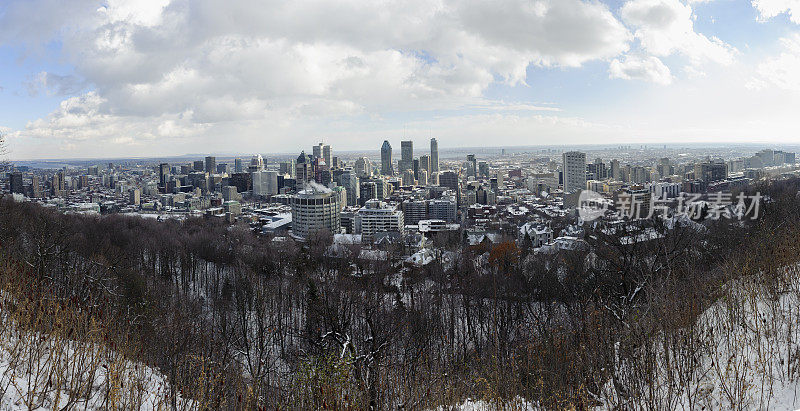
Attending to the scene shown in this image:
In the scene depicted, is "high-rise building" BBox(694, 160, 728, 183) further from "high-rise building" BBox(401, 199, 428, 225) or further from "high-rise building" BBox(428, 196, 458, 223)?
"high-rise building" BBox(401, 199, 428, 225)

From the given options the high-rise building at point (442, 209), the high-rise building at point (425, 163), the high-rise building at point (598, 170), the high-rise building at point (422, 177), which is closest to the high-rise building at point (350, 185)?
the high-rise building at point (442, 209)

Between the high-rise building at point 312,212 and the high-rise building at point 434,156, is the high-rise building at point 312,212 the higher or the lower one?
the lower one

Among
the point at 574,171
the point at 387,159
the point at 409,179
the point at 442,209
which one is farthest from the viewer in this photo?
the point at 387,159

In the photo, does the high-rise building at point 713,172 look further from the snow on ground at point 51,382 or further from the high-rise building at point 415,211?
the snow on ground at point 51,382

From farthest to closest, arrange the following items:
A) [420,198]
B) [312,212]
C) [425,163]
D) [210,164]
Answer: [425,163] < [210,164] < [420,198] < [312,212]

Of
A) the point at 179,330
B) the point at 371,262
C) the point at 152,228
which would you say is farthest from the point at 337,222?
the point at 179,330

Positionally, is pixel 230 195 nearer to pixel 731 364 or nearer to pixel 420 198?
pixel 420 198

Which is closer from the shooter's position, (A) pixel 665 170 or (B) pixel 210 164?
(A) pixel 665 170

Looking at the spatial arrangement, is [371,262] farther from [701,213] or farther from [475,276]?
[701,213]

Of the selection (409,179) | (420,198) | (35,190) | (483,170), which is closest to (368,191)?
(420,198)
